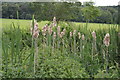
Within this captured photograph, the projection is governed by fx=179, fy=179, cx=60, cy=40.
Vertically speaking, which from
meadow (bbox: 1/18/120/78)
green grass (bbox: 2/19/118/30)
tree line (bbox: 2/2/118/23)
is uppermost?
tree line (bbox: 2/2/118/23)

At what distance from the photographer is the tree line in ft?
5.03

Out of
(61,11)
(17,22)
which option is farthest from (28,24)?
(61,11)

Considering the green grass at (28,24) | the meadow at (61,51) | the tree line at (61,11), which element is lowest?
the meadow at (61,51)

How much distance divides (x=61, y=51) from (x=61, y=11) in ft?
1.14

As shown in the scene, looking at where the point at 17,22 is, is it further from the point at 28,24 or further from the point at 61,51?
the point at 61,51

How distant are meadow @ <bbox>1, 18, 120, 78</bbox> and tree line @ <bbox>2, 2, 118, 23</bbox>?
0.05 metres

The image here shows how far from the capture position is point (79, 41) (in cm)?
155

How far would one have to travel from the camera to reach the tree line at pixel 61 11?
5.03ft

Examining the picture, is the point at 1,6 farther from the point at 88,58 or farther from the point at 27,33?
the point at 88,58

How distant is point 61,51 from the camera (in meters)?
1.56

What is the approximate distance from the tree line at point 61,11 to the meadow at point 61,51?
5 centimetres

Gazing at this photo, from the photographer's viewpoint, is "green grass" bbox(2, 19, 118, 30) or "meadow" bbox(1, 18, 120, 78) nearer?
"meadow" bbox(1, 18, 120, 78)

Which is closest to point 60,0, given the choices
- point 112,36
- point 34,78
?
point 112,36

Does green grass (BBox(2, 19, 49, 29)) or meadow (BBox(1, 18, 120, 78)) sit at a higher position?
green grass (BBox(2, 19, 49, 29))
